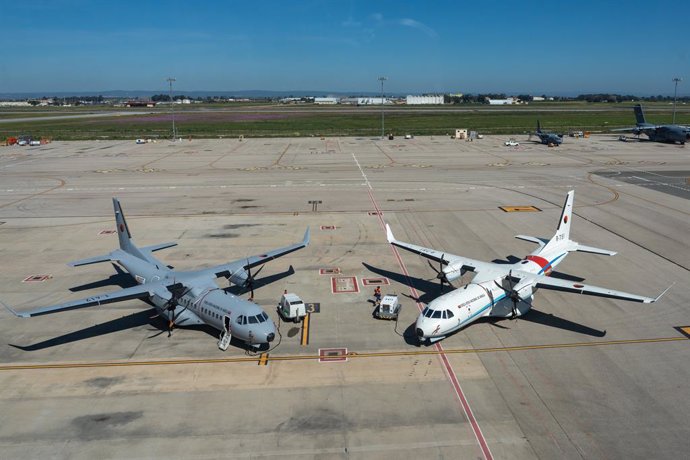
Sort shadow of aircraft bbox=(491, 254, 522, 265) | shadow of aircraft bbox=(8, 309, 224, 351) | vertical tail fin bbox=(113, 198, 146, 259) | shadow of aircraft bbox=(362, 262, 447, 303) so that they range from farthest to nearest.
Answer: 1. shadow of aircraft bbox=(491, 254, 522, 265)
2. vertical tail fin bbox=(113, 198, 146, 259)
3. shadow of aircraft bbox=(362, 262, 447, 303)
4. shadow of aircraft bbox=(8, 309, 224, 351)

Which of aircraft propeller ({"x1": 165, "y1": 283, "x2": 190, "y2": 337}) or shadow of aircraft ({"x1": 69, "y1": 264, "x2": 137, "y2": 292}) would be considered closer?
aircraft propeller ({"x1": 165, "y1": 283, "x2": 190, "y2": 337})

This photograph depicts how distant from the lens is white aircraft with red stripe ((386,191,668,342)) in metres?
27.6

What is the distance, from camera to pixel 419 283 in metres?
37.1

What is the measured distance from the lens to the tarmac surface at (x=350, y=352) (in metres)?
20.8

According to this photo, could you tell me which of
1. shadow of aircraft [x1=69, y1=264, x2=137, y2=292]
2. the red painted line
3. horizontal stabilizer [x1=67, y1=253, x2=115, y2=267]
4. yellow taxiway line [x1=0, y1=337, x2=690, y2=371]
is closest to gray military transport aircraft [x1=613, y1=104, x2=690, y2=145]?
yellow taxiway line [x1=0, y1=337, x2=690, y2=371]

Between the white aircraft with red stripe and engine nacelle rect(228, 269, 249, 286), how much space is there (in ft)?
39.6

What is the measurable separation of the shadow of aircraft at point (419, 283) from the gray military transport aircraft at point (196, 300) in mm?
8565

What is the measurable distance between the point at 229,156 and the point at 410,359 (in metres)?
89.8

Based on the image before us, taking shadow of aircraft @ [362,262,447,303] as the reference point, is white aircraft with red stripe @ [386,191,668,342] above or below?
above

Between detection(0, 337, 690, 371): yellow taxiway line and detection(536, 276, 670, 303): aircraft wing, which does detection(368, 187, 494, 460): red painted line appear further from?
detection(536, 276, 670, 303): aircraft wing

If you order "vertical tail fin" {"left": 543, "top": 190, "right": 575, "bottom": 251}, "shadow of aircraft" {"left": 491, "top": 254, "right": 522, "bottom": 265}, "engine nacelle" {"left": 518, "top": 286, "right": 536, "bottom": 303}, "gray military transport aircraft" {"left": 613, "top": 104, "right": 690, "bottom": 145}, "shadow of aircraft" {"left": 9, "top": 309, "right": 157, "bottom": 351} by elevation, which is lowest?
"shadow of aircraft" {"left": 9, "top": 309, "right": 157, "bottom": 351}

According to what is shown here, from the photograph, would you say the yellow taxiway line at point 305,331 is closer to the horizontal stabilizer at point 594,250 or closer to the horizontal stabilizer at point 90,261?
the horizontal stabilizer at point 90,261

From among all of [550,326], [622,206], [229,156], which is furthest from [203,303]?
[229,156]

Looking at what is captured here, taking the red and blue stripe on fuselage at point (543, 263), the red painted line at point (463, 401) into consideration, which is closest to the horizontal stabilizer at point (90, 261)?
the red painted line at point (463, 401)
